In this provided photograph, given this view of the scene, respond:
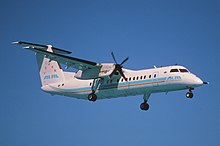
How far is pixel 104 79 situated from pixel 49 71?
7350 millimetres

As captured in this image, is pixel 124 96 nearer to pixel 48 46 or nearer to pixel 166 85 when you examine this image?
pixel 166 85

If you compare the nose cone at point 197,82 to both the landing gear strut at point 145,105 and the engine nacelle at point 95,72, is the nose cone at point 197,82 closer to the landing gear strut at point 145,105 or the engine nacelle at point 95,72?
the landing gear strut at point 145,105

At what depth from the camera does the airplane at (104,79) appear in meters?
30.6

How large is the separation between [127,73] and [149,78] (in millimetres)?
2545

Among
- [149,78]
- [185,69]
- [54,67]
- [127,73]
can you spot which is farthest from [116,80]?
[54,67]

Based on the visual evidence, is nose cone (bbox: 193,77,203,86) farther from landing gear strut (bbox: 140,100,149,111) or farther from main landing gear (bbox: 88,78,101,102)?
main landing gear (bbox: 88,78,101,102)

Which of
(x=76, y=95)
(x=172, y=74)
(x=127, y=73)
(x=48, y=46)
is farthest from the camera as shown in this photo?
(x=48, y=46)

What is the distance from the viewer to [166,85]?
101 ft

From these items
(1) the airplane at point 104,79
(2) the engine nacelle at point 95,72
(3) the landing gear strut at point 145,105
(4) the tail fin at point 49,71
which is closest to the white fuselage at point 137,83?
(1) the airplane at point 104,79

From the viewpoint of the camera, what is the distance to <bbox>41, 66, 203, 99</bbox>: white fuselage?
1189 inches

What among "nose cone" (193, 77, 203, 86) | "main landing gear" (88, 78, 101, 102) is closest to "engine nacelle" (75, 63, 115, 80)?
"main landing gear" (88, 78, 101, 102)

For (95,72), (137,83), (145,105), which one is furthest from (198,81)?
(95,72)

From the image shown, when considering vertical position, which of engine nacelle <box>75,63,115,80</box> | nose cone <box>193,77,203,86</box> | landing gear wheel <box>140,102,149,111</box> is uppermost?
engine nacelle <box>75,63,115,80</box>

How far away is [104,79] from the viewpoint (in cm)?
3431
